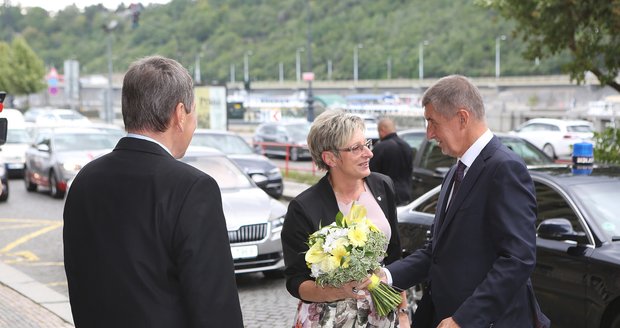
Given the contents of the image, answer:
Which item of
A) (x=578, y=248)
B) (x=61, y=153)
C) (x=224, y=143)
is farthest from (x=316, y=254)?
(x=61, y=153)

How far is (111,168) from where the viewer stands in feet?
9.23

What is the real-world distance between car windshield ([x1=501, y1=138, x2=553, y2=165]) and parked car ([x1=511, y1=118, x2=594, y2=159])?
21.4m

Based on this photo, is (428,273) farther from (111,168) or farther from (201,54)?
(201,54)

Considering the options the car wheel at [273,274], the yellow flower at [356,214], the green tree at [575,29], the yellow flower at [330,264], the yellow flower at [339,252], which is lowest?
the car wheel at [273,274]

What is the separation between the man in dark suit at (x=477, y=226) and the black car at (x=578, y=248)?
2.42m

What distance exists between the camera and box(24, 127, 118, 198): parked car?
1867cm

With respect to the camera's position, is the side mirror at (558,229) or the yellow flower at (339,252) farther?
the side mirror at (558,229)

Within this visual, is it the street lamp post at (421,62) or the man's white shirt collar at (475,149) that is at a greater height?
the street lamp post at (421,62)

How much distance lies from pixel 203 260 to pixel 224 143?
17.0 meters

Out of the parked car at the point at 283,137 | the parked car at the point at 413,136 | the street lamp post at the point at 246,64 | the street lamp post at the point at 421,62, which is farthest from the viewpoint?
the street lamp post at the point at 246,64

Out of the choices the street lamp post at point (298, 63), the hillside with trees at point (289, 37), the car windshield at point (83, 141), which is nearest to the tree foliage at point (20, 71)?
the hillside with trees at point (289, 37)

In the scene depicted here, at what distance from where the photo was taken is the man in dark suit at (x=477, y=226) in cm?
328

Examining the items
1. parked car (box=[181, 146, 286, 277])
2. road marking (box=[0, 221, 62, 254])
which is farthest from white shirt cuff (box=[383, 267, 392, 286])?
road marking (box=[0, 221, 62, 254])

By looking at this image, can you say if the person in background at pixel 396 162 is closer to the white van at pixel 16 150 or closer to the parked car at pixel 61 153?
the parked car at pixel 61 153
